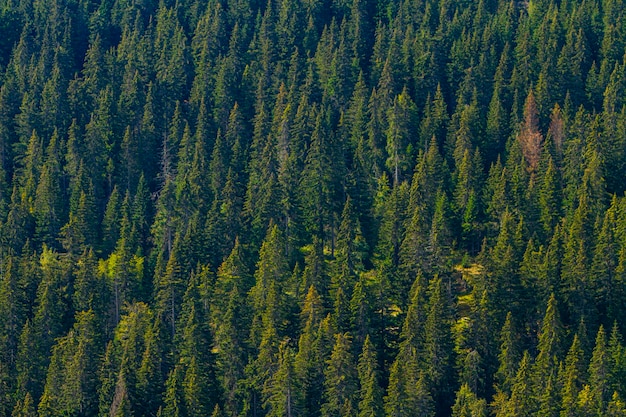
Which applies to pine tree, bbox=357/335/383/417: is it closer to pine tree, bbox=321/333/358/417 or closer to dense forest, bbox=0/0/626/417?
dense forest, bbox=0/0/626/417

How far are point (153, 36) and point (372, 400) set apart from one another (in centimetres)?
8094

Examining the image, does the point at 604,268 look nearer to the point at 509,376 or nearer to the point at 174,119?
the point at 509,376

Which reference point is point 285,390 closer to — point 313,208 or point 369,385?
point 369,385

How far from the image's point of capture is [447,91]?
170 metres

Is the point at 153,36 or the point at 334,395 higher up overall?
the point at 153,36

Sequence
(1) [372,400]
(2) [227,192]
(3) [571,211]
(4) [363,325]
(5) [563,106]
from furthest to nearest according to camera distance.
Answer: (5) [563,106]
(2) [227,192]
(3) [571,211]
(4) [363,325]
(1) [372,400]

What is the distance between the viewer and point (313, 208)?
488 feet

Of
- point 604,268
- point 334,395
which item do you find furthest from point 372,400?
point 604,268

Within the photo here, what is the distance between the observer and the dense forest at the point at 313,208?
4953 inches

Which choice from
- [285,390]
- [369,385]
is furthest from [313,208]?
[369,385]

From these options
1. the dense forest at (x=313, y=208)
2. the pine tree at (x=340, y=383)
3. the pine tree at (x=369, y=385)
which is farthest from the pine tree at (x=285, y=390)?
the pine tree at (x=369, y=385)

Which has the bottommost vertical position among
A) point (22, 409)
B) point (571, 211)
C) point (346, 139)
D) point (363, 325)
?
point (22, 409)

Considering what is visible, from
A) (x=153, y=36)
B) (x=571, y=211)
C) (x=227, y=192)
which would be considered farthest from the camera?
(x=153, y=36)

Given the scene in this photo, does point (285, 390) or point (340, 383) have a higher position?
point (340, 383)
